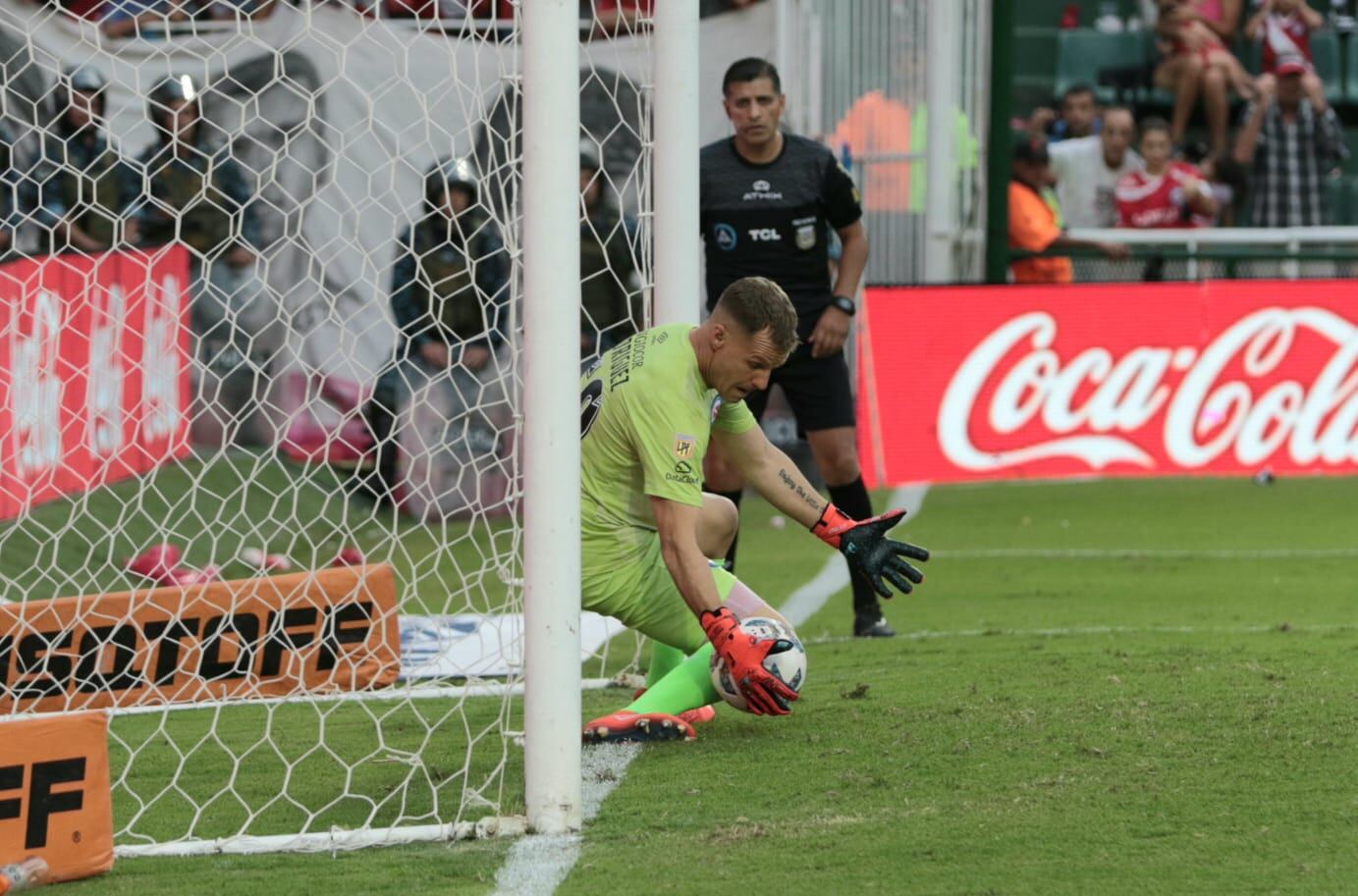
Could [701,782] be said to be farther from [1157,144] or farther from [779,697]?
[1157,144]

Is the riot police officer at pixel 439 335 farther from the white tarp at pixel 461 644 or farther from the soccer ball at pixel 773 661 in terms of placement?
the soccer ball at pixel 773 661

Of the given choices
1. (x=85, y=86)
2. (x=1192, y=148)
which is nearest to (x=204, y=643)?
(x=85, y=86)

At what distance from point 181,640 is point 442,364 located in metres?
4.12

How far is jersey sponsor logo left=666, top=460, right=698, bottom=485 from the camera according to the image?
189 inches

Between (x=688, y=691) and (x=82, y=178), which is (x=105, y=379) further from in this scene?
(x=688, y=691)

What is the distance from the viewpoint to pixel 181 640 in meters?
6.20

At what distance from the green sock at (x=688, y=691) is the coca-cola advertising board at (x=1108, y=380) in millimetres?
6641

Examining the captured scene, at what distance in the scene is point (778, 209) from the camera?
23.5ft

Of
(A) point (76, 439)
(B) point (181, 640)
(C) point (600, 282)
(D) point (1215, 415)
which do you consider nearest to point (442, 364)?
(C) point (600, 282)

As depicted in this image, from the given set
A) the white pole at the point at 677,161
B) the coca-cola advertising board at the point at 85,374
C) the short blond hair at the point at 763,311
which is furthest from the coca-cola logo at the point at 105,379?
the short blond hair at the point at 763,311

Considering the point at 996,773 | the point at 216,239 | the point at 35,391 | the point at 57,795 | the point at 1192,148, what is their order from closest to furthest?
1. the point at 57,795
2. the point at 996,773
3. the point at 35,391
4. the point at 216,239
5. the point at 1192,148

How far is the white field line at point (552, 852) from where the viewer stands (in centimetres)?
388

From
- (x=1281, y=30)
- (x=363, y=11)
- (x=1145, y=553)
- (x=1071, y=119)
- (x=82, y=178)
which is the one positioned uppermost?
(x=1281, y=30)

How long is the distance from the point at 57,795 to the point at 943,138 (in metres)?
9.44
